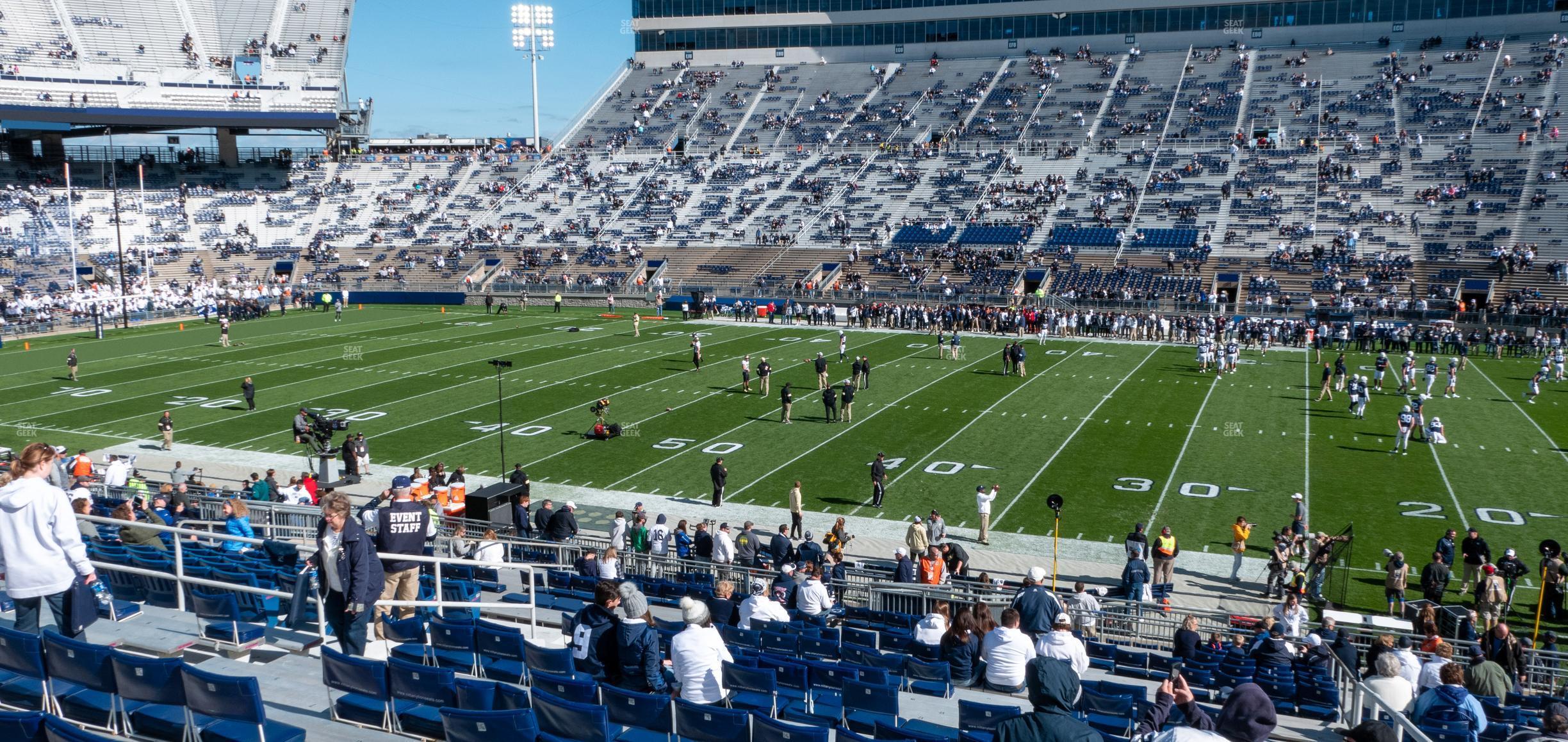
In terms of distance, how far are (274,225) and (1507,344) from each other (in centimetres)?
7004

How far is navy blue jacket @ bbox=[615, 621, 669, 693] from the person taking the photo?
740 centimetres

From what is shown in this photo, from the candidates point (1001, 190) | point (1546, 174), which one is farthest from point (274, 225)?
point (1546, 174)

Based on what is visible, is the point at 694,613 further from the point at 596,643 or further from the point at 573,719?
the point at 573,719

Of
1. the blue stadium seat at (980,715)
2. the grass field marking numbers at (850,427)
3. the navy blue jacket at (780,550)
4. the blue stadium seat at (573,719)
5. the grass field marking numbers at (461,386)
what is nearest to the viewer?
the blue stadium seat at (573,719)

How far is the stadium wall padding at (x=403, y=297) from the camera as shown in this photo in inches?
2424

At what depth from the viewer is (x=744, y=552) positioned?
628 inches

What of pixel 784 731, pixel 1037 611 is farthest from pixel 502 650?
pixel 1037 611

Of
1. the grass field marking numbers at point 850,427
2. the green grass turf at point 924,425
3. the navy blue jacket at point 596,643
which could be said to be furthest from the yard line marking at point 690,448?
the navy blue jacket at point 596,643

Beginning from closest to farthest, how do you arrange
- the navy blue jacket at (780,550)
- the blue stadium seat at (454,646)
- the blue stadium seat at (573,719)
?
the blue stadium seat at (573,719)
the blue stadium seat at (454,646)
the navy blue jacket at (780,550)

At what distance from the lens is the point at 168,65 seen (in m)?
72.6

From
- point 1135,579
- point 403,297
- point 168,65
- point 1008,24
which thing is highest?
point 1008,24

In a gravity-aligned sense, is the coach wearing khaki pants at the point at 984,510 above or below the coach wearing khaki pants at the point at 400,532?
below

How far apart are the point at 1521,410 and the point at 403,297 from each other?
54120 millimetres

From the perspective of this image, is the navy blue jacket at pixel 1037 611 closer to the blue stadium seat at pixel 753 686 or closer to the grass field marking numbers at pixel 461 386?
the blue stadium seat at pixel 753 686
